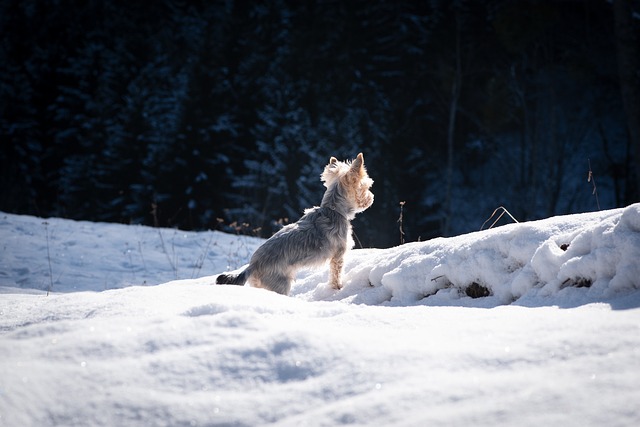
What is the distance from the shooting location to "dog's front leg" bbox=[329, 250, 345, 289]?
502cm

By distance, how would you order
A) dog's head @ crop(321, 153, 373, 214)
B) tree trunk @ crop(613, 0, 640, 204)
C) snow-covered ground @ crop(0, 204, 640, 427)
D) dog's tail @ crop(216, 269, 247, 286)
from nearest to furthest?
1. snow-covered ground @ crop(0, 204, 640, 427)
2. dog's tail @ crop(216, 269, 247, 286)
3. dog's head @ crop(321, 153, 373, 214)
4. tree trunk @ crop(613, 0, 640, 204)

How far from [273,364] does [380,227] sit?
1866 cm

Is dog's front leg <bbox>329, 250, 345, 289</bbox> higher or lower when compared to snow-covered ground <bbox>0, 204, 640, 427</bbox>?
lower

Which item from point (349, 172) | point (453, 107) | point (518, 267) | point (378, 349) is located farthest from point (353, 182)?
point (453, 107)

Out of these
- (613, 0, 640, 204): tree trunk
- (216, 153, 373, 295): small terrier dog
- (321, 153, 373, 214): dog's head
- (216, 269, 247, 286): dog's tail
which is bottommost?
(216, 269, 247, 286): dog's tail

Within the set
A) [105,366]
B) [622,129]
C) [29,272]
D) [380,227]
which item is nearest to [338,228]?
[105,366]

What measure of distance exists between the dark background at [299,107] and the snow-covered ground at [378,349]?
15.5 m

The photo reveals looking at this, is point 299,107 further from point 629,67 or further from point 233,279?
point 233,279

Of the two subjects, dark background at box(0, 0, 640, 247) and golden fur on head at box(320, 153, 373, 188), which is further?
dark background at box(0, 0, 640, 247)

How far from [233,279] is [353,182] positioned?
1.67 m

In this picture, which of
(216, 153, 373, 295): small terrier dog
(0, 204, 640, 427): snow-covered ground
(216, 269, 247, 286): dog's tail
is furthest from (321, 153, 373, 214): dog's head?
(0, 204, 640, 427): snow-covered ground

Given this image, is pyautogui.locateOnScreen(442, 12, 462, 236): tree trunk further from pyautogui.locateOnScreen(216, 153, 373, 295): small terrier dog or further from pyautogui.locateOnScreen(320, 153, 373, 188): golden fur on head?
pyautogui.locateOnScreen(216, 153, 373, 295): small terrier dog

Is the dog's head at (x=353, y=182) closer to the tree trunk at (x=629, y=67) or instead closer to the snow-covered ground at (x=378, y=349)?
the snow-covered ground at (x=378, y=349)

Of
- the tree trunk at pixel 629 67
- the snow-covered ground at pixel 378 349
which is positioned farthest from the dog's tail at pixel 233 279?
the tree trunk at pixel 629 67
